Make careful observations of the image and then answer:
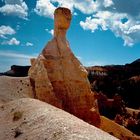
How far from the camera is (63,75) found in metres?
33.1

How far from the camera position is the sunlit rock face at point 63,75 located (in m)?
31.5

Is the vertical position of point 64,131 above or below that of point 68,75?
below

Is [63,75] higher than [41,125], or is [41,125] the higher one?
[63,75]

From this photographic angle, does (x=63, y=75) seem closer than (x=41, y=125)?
No

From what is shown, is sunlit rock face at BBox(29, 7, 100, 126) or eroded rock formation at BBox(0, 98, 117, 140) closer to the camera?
eroded rock formation at BBox(0, 98, 117, 140)

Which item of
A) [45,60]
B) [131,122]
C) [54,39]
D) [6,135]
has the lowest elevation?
[131,122]

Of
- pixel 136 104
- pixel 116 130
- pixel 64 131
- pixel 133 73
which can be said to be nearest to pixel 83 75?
pixel 116 130

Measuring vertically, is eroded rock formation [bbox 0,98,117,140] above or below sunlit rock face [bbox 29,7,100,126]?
below

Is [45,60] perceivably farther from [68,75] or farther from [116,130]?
[116,130]

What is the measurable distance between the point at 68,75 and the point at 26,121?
1353 cm

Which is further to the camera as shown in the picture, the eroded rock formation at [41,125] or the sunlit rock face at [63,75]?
the sunlit rock face at [63,75]

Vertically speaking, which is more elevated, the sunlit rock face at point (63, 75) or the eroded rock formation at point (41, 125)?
the sunlit rock face at point (63, 75)

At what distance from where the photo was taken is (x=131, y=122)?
5350 centimetres

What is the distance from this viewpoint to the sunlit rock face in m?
31.5
